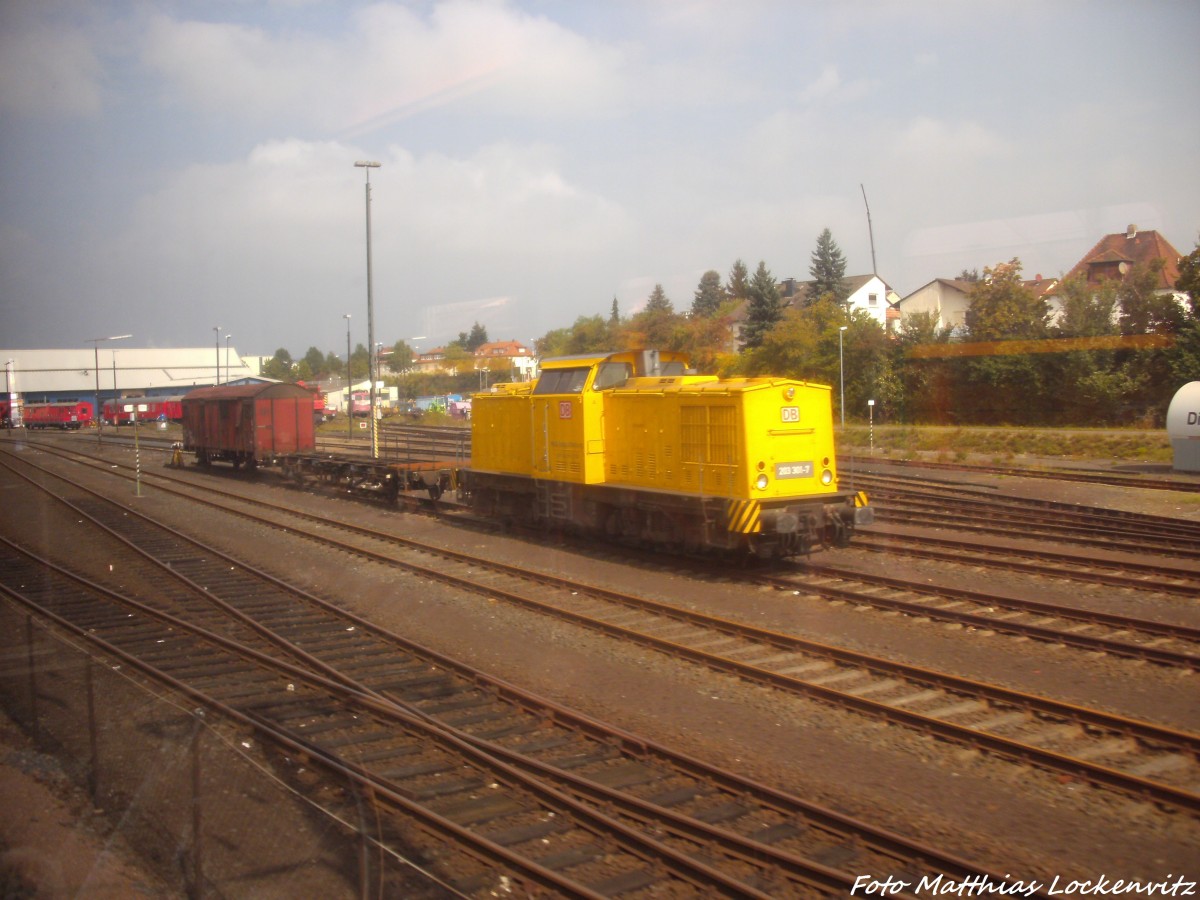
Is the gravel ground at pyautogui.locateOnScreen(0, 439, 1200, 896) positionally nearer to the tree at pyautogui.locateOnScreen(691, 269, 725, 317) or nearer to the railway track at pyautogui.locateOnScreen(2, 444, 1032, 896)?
the railway track at pyautogui.locateOnScreen(2, 444, 1032, 896)

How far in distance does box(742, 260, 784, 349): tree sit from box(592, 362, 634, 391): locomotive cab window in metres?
9.09

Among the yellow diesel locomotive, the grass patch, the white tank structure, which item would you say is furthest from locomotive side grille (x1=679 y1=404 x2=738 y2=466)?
the grass patch

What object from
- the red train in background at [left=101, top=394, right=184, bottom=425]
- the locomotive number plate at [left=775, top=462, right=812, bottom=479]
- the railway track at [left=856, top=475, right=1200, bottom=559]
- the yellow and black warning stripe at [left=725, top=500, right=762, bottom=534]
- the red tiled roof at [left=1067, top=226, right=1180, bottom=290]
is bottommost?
the railway track at [left=856, top=475, right=1200, bottom=559]

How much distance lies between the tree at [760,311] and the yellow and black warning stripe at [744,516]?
38.9 feet

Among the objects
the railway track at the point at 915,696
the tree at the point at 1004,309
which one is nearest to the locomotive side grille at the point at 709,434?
the railway track at the point at 915,696

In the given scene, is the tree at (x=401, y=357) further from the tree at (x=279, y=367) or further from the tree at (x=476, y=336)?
the tree at (x=279, y=367)

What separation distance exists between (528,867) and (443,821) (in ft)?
2.52

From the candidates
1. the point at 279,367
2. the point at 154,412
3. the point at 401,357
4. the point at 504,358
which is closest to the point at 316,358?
the point at 279,367

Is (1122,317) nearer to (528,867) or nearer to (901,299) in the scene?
(901,299)

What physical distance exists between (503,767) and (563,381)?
9.84m

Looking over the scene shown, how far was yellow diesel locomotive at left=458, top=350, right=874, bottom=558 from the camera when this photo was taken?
1242 cm

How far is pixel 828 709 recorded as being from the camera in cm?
772

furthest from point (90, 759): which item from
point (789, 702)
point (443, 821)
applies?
point (789, 702)

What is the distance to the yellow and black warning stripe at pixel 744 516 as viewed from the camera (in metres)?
12.1
